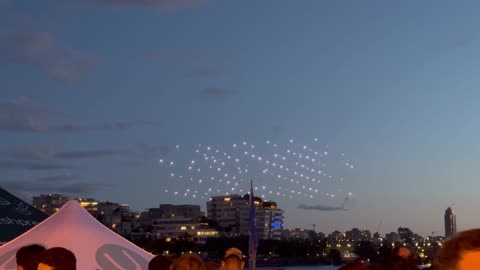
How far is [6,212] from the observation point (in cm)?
1279

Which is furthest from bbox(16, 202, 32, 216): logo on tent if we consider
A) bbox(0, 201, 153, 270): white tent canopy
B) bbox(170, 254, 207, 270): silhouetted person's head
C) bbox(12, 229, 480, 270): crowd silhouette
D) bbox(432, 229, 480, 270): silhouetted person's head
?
bbox(432, 229, 480, 270): silhouetted person's head

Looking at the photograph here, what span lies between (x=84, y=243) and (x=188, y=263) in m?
3.14

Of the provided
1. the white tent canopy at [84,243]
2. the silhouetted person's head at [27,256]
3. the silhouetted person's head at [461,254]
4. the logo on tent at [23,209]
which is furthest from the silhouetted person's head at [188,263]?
the logo on tent at [23,209]

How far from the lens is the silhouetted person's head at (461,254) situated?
2.28 meters

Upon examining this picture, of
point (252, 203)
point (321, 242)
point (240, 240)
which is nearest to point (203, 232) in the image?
point (321, 242)

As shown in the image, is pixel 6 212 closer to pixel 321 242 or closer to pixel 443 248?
pixel 443 248

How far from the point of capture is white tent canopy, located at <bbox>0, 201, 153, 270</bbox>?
26.9 ft

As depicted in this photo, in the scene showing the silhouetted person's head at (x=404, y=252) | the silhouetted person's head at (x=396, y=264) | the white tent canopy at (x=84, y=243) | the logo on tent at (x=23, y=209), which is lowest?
the silhouetted person's head at (x=396, y=264)

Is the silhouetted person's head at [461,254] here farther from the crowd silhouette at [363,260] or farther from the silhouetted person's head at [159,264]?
the silhouetted person's head at [159,264]

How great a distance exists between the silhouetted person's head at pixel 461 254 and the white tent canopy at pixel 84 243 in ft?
20.4

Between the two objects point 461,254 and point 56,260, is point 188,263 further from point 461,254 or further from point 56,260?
point 461,254

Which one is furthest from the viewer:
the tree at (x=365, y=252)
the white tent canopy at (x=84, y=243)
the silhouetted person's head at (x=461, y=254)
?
the tree at (x=365, y=252)

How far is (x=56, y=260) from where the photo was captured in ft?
13.4

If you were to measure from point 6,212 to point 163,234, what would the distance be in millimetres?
187471
